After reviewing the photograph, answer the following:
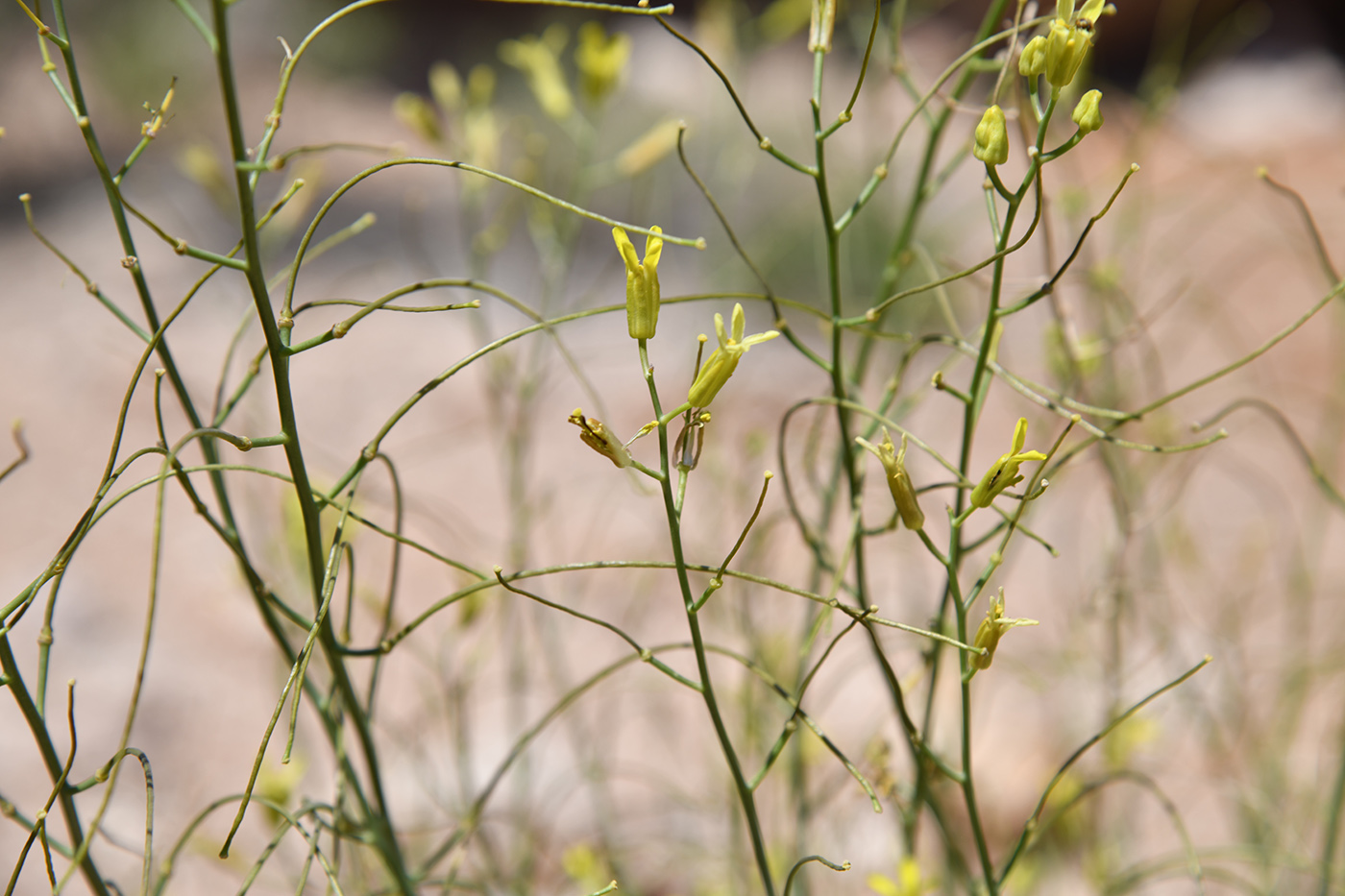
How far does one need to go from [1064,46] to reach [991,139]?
0.04 m

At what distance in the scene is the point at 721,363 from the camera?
1.05 feet

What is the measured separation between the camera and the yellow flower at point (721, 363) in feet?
1.04

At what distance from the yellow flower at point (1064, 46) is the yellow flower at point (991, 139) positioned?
0.07 feet

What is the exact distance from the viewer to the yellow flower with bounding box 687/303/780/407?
317 millimetres

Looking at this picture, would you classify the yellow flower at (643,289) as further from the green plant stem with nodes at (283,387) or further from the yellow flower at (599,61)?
the yellow flower at (599,61)

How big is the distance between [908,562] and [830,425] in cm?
25

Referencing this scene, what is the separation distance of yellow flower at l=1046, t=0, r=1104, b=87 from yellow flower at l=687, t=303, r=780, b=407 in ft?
0.48

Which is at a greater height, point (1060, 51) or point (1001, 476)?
point (1060, 51)

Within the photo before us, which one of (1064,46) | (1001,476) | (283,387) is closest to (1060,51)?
(1064,46)

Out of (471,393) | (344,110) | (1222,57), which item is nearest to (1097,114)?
(471,393)

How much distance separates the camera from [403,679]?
162 centimetres

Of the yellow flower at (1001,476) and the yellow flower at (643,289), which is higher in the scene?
the yellow flower at (643,289)

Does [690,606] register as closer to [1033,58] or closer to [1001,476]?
[1001,476]

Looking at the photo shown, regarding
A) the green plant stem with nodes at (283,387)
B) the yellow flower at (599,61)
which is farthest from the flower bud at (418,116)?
the green plant stem with nodes at (283,387)
